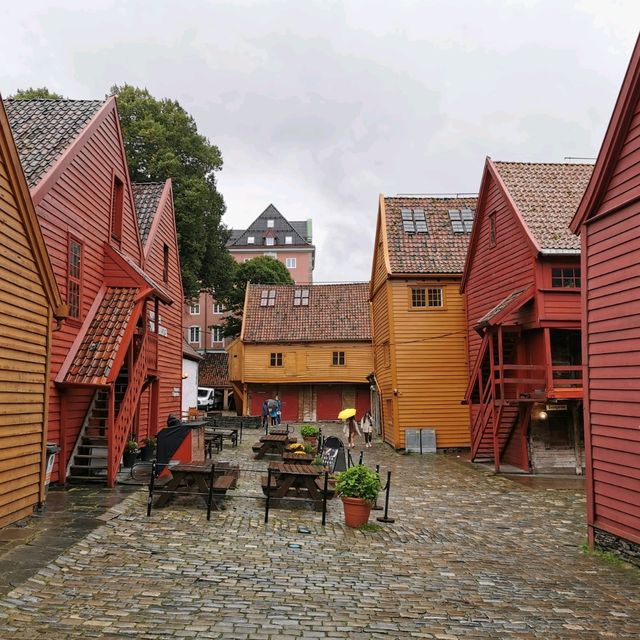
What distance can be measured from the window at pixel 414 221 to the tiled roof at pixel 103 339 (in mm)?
13969

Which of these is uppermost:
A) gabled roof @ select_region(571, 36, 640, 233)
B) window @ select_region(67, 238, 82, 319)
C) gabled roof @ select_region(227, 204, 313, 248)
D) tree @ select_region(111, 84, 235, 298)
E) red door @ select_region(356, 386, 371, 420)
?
gabled roof @ select_region(227, 204, 313, 248)

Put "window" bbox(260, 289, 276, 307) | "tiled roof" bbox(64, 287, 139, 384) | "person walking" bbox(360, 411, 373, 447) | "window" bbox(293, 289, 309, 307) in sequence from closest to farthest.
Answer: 1. "tiled roof" bbox(64, 287, 139, 384)
2. "person walking" bbox(360, 411, 373, 447)
3. "window" bbox(293, 289, 309, 307)
4. "window" bbox(260, 289, 276, 307)

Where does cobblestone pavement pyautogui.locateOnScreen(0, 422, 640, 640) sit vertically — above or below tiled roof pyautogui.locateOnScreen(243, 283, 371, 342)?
below

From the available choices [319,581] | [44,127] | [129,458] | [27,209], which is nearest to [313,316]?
[129,458]

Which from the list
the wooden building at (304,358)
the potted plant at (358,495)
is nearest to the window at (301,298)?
the wooden building at (304,358)

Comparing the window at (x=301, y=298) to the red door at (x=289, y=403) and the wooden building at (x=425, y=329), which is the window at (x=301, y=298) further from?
the wooden building at (x=425, y=329)

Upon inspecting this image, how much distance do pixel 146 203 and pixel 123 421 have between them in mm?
11020

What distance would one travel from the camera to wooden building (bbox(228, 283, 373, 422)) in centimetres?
3944

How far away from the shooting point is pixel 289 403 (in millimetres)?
40125

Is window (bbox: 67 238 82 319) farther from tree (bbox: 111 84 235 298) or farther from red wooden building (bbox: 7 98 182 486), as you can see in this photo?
tree (bbox: 111 84 235 298)

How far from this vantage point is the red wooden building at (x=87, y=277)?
12.2 m

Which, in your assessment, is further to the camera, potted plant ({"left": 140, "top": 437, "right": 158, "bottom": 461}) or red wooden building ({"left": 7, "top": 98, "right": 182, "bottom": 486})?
potted plant ({"left": 140, "top": 437, "right": 158, "bottom": 461})

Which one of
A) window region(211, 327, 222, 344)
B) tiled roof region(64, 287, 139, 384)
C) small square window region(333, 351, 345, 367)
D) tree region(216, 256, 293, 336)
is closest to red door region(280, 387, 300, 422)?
small square window region(333, 351, 345, 367)

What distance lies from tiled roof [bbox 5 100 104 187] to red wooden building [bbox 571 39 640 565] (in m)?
10.8
